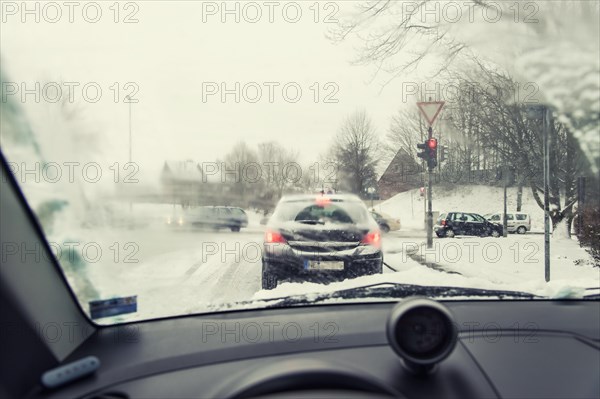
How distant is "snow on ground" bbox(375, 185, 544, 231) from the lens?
9.67ft

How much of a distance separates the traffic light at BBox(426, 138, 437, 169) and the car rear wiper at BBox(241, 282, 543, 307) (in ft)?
2.56

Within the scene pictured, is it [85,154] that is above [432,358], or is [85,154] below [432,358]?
above

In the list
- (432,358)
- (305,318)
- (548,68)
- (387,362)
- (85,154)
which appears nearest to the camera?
(432,358)

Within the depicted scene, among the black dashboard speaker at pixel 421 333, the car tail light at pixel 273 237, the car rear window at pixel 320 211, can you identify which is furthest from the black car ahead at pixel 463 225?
the car tail light at pixel 273 237

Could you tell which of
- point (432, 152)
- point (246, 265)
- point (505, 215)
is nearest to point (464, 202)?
point (505, 215)

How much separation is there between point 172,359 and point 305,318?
780mm

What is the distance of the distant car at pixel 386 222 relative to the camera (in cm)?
305

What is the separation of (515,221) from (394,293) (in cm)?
94

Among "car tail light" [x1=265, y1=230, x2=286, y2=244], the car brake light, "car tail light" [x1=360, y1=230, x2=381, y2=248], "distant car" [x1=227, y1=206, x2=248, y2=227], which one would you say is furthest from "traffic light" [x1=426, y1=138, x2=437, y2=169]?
"distant car" [x1=227, y1=206, x2=248, y2=227]

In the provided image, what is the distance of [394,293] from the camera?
2.86 metres

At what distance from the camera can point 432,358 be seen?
216cm

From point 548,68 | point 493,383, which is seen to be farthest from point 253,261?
point 548,68

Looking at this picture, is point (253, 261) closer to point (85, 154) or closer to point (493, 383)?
point (85, 154)

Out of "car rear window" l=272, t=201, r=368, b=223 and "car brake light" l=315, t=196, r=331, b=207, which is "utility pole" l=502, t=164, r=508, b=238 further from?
"car brake light" l=315, t=196, r=331, b=207
